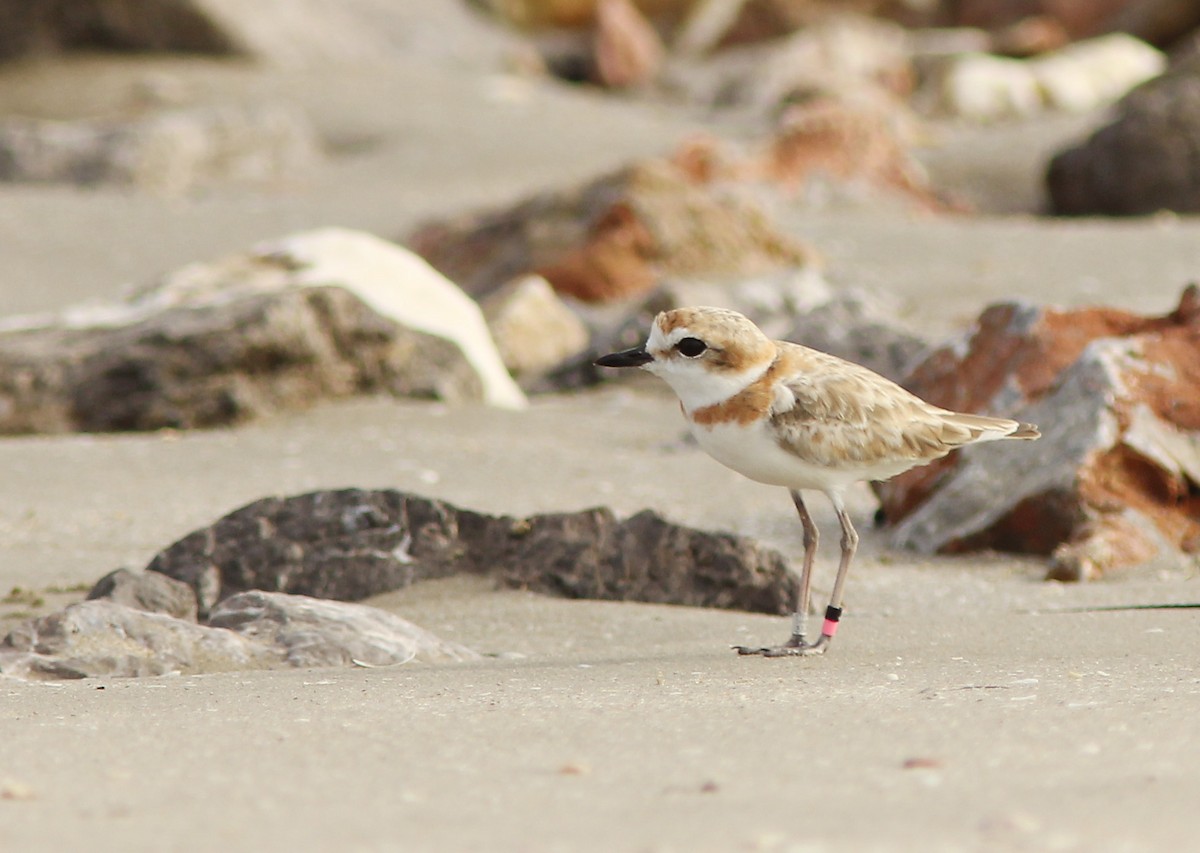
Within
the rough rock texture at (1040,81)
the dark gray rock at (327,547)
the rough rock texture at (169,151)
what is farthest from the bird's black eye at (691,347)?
the rough rock texture at (1040,81)

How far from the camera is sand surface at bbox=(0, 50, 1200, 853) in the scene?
7.99 feet

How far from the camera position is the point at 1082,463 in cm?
529

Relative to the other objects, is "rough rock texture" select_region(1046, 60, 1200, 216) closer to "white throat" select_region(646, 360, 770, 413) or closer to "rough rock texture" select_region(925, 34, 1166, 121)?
"rough rock texture" select_region(925, 34, 1166, 121)

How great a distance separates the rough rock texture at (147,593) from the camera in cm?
443

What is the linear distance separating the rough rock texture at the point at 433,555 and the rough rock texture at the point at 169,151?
9.11 m

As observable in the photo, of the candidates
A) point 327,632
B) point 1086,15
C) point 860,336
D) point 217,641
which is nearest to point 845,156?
point 860,336

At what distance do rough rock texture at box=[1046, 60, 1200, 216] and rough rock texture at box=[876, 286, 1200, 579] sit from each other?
23.9 ft

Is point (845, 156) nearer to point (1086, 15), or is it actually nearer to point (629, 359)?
point (629, 359)

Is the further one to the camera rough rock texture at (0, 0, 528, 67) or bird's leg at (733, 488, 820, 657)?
rough rock texture at (0, 0, 528, 67)

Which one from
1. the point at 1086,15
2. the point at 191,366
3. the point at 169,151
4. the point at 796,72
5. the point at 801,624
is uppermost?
the point at 1086,15

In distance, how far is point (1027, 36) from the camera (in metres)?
24.3

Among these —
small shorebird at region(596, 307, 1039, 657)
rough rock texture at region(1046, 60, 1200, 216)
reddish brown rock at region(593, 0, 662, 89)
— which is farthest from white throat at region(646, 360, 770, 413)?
reddish brown rock at region(593, 0, 662, 89)

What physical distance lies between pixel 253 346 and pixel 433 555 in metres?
2.63

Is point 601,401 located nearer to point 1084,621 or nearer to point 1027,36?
point 1084,621
